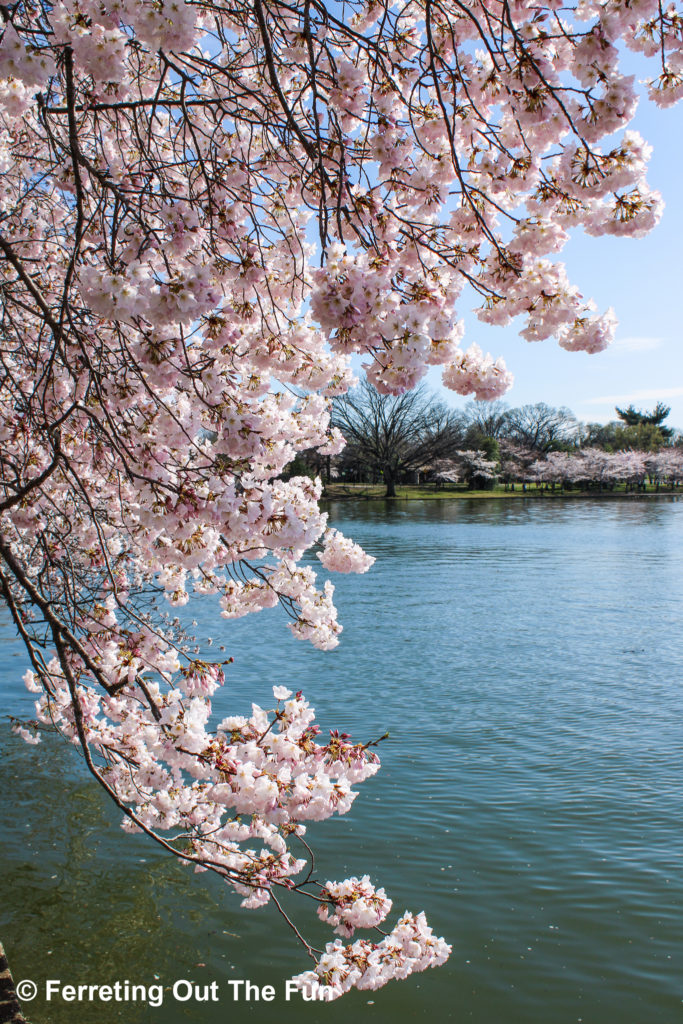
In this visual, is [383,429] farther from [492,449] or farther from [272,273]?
[272,273]

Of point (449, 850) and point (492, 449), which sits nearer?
point (449, 850)

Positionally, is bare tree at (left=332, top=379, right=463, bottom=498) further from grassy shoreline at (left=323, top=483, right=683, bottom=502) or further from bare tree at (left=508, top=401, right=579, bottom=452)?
bare tree at (left=508, top=401, right=579, bottom=452)

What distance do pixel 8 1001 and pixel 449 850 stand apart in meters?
3.24

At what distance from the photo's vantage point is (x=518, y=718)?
9000 mm

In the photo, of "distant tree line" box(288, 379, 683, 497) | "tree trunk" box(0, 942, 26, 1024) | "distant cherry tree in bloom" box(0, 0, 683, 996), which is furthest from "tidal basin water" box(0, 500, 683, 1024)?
"distant tree line" box(288, 379, 683, 497)

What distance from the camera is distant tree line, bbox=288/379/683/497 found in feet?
221

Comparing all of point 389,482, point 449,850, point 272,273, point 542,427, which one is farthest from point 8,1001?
point 542,427

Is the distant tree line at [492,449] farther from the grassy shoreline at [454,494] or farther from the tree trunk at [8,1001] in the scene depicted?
the tree trunk at [8,1001]

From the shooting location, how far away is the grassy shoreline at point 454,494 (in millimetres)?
62656

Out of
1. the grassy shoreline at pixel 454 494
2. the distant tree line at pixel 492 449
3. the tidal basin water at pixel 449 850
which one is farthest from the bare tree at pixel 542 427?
the tidal basin water at pixel 449 850

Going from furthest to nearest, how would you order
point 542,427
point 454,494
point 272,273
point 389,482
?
point 542,427 < point 454,494 < point 389,482 < point 272,273

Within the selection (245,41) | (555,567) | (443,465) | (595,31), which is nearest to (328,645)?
(595,31)

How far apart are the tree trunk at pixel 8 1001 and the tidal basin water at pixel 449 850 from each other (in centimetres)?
26

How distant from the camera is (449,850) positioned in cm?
604
